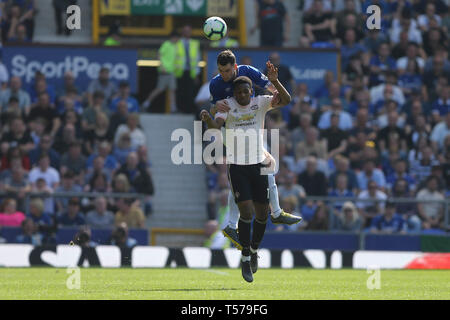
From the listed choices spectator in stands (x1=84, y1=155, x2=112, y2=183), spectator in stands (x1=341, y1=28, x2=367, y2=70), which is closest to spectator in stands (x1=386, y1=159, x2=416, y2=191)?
spectator in stands (x1=341, y1=28, x2=367, y2=70)

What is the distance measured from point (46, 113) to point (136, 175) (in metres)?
2.51

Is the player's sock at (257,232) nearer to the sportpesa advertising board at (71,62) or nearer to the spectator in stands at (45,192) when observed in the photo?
the spectator in stands at (45,192)

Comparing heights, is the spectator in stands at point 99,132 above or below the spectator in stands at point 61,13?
below

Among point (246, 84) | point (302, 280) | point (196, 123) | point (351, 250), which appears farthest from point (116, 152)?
point (246, 84)

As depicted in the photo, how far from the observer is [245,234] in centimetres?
1445

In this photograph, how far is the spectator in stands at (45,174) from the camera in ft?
74.0

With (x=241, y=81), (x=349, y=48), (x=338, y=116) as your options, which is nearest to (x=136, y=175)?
(x=338, y=116)

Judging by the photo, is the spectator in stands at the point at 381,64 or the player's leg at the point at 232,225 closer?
the player's leg at the point at 232,225

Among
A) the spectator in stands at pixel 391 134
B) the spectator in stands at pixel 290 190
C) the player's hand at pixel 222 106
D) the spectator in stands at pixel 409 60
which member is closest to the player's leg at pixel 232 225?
the player's hand at pixel 222 106

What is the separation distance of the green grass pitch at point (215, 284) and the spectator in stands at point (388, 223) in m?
3.53

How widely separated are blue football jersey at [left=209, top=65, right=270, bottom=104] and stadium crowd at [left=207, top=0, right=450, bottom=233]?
7934 millimetres

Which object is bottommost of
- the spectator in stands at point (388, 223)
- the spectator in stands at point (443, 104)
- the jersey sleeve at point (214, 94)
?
the spectator in stands at point (388, 223)

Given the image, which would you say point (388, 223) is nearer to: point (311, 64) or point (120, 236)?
point (311, 64)
